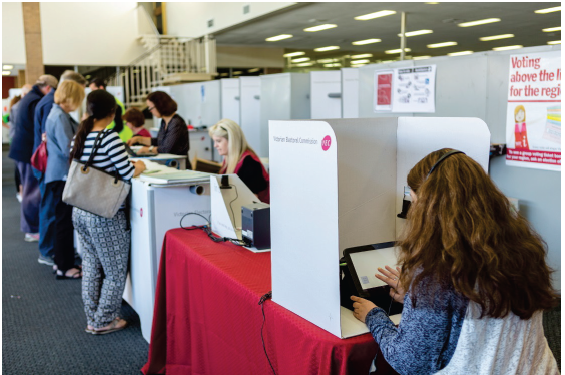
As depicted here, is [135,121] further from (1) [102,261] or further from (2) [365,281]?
(2) [365,281]

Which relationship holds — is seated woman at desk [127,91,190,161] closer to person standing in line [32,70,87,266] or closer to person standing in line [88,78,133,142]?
person standing in line [88,78,133,142]

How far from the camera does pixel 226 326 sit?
1.88 metres

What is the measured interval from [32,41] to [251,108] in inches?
335

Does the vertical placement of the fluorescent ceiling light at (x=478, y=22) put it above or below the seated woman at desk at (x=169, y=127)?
above

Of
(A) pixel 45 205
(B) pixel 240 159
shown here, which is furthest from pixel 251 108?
(B) pixel 240 159

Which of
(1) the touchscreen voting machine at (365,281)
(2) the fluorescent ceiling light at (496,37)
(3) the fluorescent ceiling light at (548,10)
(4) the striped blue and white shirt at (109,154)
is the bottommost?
(1) the touchscreen voting machine at (365,281)

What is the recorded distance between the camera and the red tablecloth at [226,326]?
4.46ft

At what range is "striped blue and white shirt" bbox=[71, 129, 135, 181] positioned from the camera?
259 centimetres

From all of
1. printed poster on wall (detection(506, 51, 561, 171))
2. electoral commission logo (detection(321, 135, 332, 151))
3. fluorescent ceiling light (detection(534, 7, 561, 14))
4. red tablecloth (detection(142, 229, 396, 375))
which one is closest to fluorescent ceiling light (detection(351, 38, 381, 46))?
fluorescent ceiling light (detection(534, 7, 561, 14))

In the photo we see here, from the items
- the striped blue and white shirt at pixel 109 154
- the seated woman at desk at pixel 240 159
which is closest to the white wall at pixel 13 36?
the seated woman at desk at pixel 240 159

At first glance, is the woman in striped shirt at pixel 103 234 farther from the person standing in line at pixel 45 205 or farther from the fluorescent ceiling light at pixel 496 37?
the fluorescent ceiling light at pixel 496 37

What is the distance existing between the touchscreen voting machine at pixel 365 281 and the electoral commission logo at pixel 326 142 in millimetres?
415

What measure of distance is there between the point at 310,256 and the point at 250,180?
1.68 metres

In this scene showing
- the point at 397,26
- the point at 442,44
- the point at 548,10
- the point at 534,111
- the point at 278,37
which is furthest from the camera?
the point at 442,44
